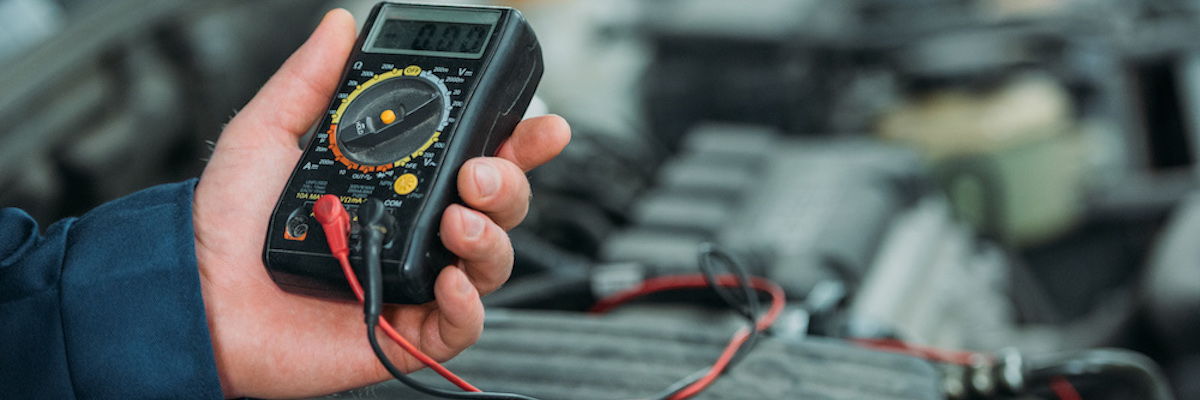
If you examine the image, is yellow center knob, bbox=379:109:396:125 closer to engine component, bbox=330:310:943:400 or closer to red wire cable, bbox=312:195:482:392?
red wire cable, bbox=312:195:482:392

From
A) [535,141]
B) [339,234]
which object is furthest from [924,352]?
[339,234]

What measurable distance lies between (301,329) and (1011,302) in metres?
1.36

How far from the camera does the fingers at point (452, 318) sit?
53 cm

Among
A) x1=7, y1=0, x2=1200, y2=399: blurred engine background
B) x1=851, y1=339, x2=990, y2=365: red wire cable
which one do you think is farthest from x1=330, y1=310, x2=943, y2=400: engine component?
x1=851, y1=339, x2=990, y2=365: red wire cable

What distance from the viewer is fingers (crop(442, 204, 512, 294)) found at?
0.53 metres

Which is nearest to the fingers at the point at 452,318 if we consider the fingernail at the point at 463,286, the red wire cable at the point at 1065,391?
the fingernail at the point at 463,286

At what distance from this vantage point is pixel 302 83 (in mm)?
652

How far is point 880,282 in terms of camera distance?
1.22 meters

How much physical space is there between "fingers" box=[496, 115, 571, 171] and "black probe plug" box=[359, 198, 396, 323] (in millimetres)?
106

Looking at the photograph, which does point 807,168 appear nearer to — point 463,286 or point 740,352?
point 740,352

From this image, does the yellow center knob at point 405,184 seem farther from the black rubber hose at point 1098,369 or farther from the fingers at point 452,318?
the black rubber hose at point 1098,369

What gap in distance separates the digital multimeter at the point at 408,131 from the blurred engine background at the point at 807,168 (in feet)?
0.53

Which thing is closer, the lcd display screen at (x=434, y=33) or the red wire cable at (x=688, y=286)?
the lcd display screen at (x=434, y=33)

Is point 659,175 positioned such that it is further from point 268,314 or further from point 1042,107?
point 268,314
